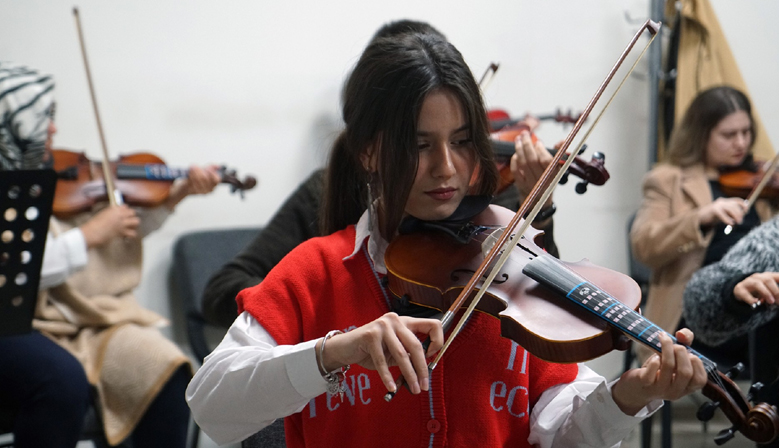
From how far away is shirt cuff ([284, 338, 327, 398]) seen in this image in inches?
31.7

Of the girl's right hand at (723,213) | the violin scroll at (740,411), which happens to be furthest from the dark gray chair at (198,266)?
the violin scroll at (740,411)

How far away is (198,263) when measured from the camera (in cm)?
232

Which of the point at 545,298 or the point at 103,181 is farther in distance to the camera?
the point at 103,181

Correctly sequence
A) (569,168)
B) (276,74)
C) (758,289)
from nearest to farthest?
1. (569,168)
2. (758,289)
3. (276,74)

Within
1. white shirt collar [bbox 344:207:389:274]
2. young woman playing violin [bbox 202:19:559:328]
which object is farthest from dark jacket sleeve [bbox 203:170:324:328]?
white shirt collar [bbox 344:207:389:274]

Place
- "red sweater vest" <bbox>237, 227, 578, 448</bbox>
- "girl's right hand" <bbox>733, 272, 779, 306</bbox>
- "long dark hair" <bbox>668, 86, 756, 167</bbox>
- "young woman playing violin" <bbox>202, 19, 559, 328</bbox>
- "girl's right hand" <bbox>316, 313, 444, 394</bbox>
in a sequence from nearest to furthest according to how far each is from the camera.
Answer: "girl's right hand" <bbox>316, 313, 444, 394</bbox> → "red sweater vest" <bbox>237, 227, 578, 448</bbox> → "girl's right hand" <bbox>733, 272, 779, 306</bbox> → "young woman playing violin" <bbox>202, 19, 559, 328</bbox> → "long dark hair" <bbox>668, 86, 756, 167</bbox>

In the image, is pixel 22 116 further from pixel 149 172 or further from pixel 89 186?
pixel 149 172

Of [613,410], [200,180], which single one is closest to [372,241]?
[613,410]

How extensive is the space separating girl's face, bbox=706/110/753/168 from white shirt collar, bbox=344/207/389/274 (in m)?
1.64

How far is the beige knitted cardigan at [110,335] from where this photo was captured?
1839mm

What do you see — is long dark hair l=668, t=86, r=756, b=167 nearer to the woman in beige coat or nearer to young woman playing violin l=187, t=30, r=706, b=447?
the woman in beige coat

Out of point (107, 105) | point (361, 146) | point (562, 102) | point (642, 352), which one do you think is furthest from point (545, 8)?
point (361, 146)

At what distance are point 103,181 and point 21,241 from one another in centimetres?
67

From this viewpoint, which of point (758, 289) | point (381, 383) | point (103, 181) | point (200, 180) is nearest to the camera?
point (381, 383)
